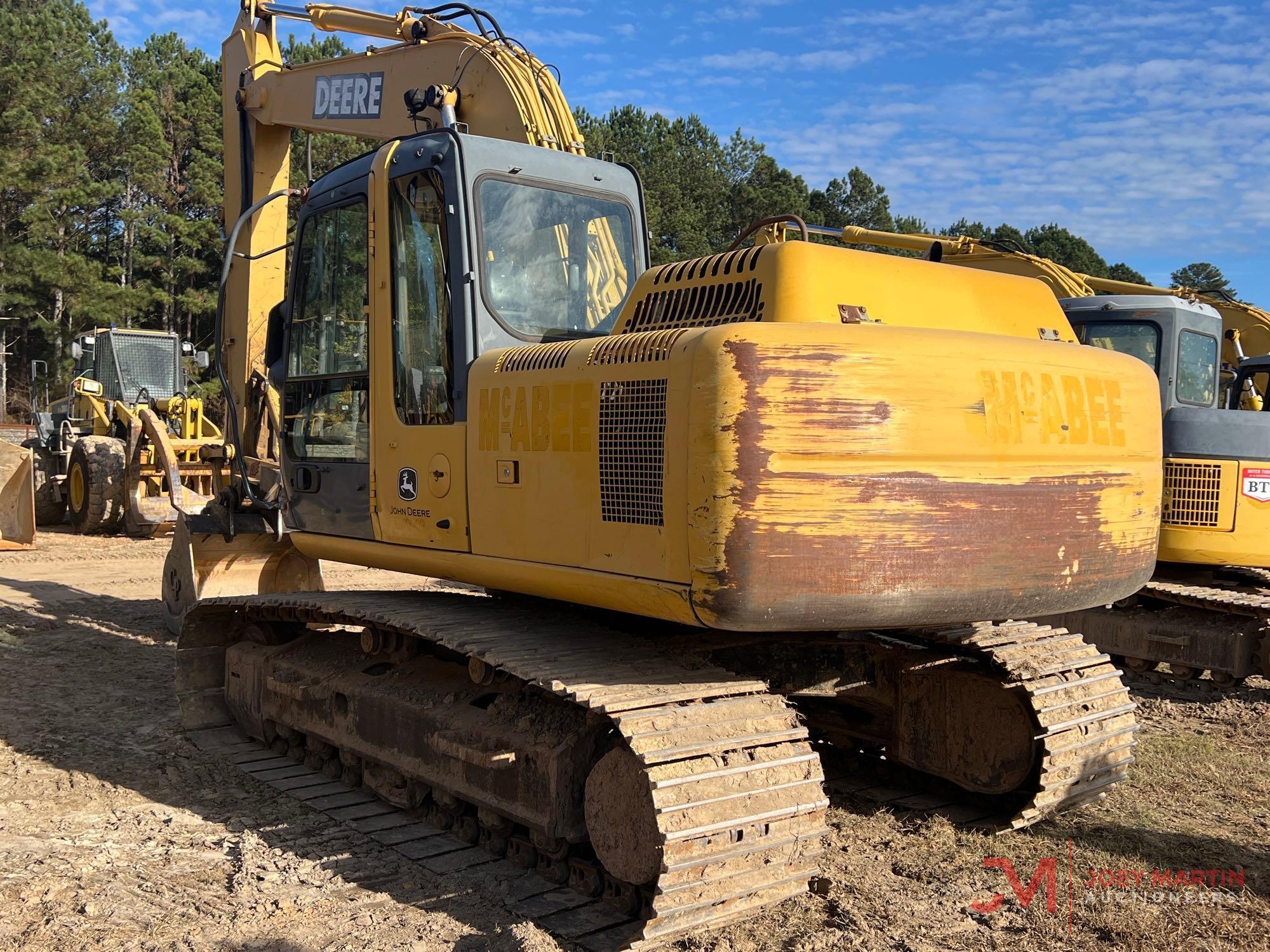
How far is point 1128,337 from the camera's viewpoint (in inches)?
332

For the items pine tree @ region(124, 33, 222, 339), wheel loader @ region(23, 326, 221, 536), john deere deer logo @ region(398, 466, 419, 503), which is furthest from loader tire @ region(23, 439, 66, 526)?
pine tree @ region(124, 33, 222, 339)

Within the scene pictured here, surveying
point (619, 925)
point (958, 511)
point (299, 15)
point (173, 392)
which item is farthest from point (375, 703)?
point (173, 392)

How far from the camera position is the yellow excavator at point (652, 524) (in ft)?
10.7

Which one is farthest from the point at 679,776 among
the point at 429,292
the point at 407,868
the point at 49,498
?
the point at 49,498

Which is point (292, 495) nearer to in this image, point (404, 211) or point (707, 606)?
point (404, 211)

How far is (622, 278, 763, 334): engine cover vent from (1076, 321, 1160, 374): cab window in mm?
5456

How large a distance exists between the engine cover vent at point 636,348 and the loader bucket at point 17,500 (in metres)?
10.1

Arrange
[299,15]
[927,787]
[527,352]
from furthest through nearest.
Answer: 1. [299,15]
2. [927,787]
3. [527,352]

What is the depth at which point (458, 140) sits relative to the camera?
443 centimetres

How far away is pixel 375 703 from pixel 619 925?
1.63m

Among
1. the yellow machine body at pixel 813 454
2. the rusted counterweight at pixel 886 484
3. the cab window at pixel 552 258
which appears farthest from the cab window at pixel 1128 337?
the rusted counterweight at pixel 886 484

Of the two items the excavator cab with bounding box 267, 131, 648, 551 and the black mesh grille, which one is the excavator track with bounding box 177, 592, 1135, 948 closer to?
the excavator cab with bounding box 267, 131, 648, 551

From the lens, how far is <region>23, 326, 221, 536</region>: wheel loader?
14.1 m

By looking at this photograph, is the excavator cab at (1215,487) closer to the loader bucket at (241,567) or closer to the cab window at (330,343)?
the cab window at (330,343)
